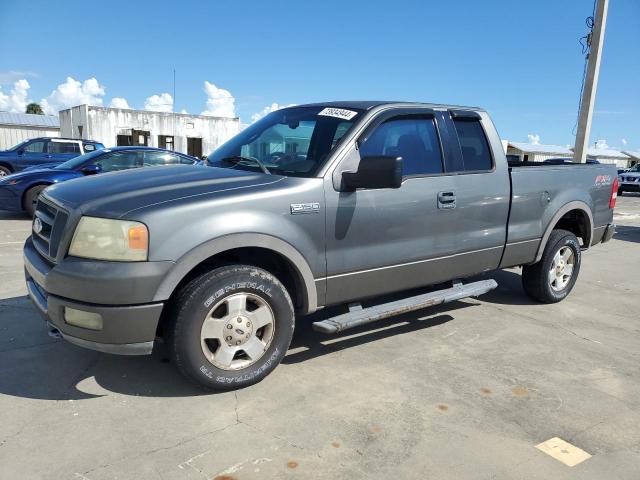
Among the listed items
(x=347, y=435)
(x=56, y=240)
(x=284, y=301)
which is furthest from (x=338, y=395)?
(x=56, y=240)

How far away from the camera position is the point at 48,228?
10.9 feet

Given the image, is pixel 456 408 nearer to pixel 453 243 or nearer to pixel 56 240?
pixel 453 243

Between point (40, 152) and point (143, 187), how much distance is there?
15.7m

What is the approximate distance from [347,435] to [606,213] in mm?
4449

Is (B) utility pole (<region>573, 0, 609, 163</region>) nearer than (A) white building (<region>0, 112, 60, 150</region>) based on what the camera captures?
Yes

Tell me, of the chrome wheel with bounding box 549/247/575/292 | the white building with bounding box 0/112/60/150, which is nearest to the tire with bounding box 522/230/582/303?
the chrome wheel with bounding box 549/247/575/292

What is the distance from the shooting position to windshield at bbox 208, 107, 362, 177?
365 centimetres

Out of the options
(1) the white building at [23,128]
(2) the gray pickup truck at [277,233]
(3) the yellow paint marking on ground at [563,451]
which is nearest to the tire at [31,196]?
(2) the gray pickup truck at [277,233]

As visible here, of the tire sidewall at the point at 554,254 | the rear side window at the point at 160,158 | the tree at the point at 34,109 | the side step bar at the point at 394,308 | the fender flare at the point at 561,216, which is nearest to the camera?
the side step bar at the point at 394,308

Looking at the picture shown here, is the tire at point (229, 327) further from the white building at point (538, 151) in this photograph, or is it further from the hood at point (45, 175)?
the white building at point (538, 151)

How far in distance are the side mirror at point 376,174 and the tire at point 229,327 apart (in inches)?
33.7

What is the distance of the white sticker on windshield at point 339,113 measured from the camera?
12.5 feet

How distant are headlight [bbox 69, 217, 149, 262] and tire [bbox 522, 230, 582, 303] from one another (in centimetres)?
399

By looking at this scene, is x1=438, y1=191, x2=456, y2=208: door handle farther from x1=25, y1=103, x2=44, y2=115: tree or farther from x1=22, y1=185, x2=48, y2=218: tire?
x1=25, y1=103, x2=44, y2=115: tree
